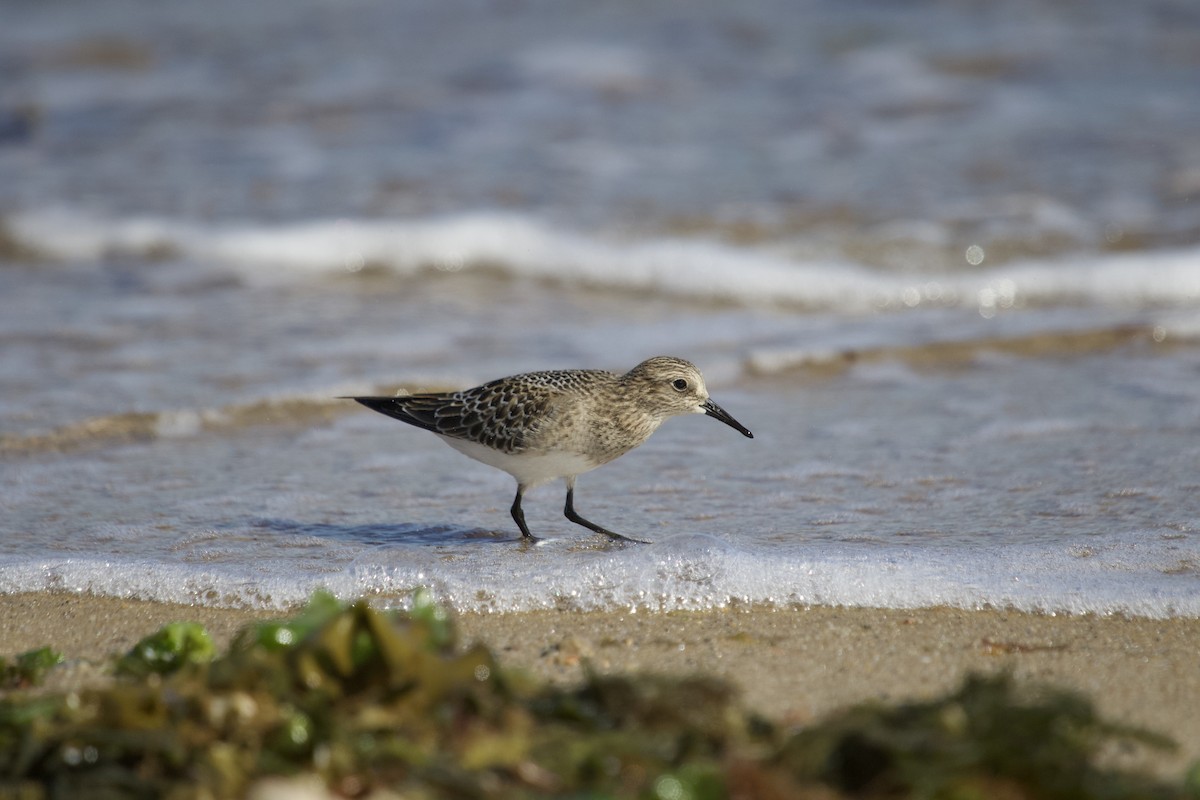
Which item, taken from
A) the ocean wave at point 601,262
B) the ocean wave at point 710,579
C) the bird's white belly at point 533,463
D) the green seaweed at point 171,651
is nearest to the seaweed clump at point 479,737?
the green seaweed at point 171,651

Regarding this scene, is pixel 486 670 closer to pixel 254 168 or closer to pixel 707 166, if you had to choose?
pixel 707 166

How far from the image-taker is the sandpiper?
15.8 feet

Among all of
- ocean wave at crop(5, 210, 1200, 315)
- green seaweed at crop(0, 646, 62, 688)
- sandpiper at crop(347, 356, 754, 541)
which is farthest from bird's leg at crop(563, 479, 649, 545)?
ocean wave at crop(5, 210, 1200, 315)

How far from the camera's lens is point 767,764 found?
272cm

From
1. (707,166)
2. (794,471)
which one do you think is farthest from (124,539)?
(707,166)

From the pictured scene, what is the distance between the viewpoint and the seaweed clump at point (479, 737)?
8.59ft

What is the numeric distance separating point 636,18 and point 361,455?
32.3 ft

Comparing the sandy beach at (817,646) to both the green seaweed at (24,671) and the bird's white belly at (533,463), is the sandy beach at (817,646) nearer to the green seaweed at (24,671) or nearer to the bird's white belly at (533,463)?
the green seaweed at (24,671)

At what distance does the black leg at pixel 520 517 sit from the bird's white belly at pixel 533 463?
2.4 inches

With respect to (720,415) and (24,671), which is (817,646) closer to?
(720,415)

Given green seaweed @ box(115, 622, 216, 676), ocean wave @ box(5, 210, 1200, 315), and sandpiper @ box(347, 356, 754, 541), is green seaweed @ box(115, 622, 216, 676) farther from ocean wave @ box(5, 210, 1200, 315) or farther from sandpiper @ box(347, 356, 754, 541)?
ocean wave @ box(5, 210, 1200, 315)

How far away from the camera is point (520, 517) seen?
4871mm

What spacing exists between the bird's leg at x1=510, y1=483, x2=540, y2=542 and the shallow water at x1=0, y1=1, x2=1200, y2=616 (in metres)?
0.10

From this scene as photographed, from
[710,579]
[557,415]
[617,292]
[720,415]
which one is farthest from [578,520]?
[617,292]
